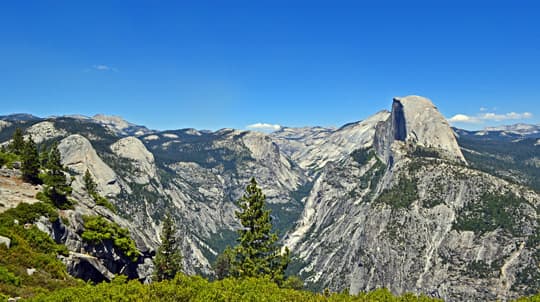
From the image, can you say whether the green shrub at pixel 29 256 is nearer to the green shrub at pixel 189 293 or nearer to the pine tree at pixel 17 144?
the green shrub at pixel 189 293

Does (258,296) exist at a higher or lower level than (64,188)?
lower

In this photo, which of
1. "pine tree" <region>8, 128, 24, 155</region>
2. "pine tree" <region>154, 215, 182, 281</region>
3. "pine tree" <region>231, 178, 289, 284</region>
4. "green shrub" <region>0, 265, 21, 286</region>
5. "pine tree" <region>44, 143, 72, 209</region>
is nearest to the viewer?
"green shrub" <region>0, 265, 21, 286</region>

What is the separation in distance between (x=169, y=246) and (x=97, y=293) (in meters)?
55.7

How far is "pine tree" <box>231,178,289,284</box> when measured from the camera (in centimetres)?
5869

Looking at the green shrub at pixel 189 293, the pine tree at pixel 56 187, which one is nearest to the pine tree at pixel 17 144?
the pine tree at pixel 56 187

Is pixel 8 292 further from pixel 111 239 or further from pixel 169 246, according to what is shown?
pixel 169 246

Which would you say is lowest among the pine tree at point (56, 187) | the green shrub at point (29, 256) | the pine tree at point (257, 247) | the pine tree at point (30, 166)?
the pine tree at point (257, 247)

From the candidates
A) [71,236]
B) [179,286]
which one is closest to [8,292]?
[179,286]

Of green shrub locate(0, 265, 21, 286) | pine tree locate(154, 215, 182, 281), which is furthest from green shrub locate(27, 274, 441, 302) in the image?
pine tree locate(154, 215, 182, 281)

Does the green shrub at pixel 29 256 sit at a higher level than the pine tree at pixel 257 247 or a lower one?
higher

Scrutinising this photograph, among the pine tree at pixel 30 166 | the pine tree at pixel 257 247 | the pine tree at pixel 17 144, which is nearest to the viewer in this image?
the pine tree at pixel 30 166

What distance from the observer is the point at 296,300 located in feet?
98.1

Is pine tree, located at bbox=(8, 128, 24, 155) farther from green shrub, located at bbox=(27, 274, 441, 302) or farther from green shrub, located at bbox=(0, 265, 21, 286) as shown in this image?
green shrub, located at bbox=(27, 274, 441, 302)

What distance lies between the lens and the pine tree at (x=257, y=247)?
5869 centimetres
